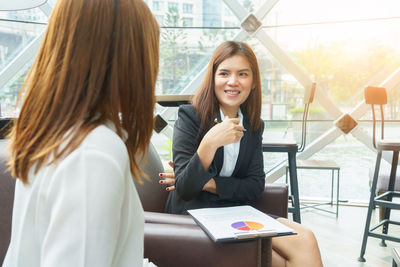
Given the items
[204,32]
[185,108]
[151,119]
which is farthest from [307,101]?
[151,119]

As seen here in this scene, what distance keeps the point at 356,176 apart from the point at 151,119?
15.0ft

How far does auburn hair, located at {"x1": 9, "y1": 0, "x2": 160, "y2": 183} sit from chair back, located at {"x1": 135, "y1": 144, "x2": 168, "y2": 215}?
4.07 feet

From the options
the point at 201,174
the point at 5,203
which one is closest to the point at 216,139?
the point at 201,174

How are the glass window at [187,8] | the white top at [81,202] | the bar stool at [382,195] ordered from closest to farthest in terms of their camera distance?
the white top at [81,202] < the bar stool at [382,195] < the glass window at [187,8]

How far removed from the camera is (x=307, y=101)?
3957 mm

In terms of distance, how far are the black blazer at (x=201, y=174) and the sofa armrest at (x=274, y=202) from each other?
9 cm

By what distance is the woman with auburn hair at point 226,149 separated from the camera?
1.58 metres

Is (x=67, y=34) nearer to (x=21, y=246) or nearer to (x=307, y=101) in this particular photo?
(x=21, y=246)

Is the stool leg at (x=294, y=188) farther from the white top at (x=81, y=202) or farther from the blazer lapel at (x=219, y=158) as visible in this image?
the white top at (x=81, y=202)

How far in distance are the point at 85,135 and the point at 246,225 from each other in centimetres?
87

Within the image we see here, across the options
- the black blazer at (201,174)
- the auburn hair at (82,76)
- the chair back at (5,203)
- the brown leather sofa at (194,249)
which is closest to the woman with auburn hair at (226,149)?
the black blazer at (201,174)

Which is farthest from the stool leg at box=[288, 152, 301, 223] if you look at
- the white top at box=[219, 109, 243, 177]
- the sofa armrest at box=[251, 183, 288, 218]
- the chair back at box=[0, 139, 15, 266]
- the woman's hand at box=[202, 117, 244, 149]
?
the chair back at box=[0, 139, 15, 266]

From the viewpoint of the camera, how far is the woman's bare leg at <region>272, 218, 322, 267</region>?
151 cm

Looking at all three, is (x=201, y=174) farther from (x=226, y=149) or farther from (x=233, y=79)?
(x=233, y=79)
